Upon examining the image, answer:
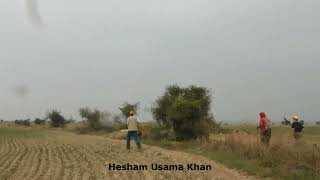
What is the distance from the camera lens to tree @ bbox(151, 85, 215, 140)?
31.4 meters

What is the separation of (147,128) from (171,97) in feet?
13.5

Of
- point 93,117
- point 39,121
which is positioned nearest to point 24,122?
point 39,121

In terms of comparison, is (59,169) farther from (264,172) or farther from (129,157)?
(264,172)

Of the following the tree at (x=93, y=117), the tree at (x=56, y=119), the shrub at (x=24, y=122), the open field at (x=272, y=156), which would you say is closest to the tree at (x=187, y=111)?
the open field at (x=272, y=156)

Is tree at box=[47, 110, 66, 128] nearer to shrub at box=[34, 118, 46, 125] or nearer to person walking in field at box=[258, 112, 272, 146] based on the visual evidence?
shrub at box=[34, 118, 46, 125]

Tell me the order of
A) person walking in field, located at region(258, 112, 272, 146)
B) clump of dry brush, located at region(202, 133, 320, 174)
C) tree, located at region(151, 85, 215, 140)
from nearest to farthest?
clump of dry brush, located at region(202, 133, 320, 174), person walking in field, located at region(258, 112, 272, 146), tree, located at region(151, 85, 215, 140)

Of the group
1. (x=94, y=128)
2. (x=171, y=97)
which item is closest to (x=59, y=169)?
(x=171, y=97)

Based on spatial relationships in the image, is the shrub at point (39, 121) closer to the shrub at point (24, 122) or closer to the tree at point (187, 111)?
the shrub at point (24, 122)

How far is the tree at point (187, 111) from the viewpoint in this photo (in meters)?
31.4

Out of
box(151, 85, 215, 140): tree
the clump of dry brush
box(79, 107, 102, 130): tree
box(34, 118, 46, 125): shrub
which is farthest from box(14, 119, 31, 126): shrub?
the clump of dry brush

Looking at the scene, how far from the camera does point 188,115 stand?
31406 millimetres

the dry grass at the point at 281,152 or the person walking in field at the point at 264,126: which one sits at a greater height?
the person walking in field at the point at 264,126

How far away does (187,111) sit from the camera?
3133 centimetres

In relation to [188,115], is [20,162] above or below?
below
